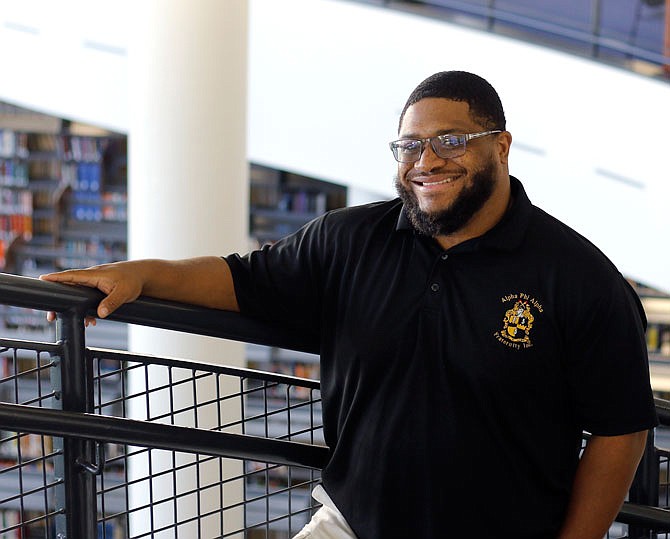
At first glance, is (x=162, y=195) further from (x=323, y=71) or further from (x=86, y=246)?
(x=86, y=246)

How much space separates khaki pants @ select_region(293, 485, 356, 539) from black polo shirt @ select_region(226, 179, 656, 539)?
0.08 feet

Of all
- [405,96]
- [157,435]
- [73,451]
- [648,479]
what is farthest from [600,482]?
[405,96]

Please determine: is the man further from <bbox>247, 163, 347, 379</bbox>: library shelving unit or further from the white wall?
<bbox>247, 163, 347, 379</bbox>: library shelving unit

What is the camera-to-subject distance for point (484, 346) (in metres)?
1.51

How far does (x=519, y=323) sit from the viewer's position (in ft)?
4.93

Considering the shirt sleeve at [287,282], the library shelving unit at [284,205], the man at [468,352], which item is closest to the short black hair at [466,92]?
the man at [468,352]

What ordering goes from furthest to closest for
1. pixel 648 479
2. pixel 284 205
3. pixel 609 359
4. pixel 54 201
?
pixel 54 201 → pixel 284 205 → pixel 648 479 → pixel 609 359

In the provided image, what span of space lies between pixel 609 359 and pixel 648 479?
0.49 m

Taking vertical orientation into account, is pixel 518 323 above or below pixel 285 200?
above

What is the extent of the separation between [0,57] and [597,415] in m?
5.94

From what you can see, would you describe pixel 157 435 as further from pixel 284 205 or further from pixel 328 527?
pixel 284 205

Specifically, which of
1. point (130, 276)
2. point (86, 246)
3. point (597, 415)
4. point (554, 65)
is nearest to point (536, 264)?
point (597, 415)

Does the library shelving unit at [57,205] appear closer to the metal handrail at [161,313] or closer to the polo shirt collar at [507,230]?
the metal handrail at [161,313]

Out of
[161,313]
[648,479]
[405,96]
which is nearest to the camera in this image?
[161,313]
